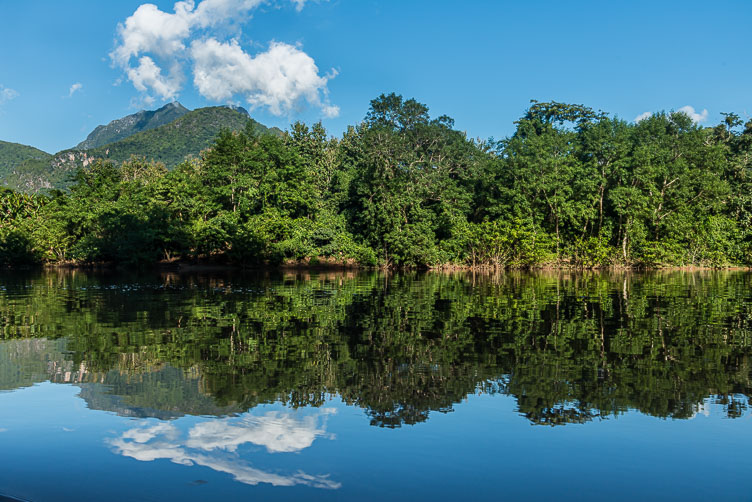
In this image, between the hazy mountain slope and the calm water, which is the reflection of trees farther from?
the hazy mountain slope

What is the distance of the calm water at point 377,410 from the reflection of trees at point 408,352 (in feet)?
0.18

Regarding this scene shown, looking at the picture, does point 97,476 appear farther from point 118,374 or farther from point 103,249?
point 103,249

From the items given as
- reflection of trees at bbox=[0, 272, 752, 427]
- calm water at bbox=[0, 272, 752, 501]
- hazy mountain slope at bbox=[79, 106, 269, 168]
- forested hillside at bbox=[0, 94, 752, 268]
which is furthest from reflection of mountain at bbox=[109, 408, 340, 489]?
hazy mountain slope at bbox=[79, 106, 269, 168]

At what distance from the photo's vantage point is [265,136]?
53031mm

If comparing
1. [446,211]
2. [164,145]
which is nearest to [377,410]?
[446,211]

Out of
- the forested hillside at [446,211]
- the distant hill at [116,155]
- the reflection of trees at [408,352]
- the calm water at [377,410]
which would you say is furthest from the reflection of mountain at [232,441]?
the distant hill at [116,155]

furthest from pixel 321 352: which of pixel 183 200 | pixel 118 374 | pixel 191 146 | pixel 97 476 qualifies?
pixel 191 146

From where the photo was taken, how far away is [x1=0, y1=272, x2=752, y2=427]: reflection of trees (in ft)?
25.0

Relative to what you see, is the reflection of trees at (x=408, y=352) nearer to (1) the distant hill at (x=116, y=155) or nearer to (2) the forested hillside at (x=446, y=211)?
(2) the forested hillside at (x=446, y=211)

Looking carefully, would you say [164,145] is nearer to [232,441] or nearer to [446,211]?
[446,211]

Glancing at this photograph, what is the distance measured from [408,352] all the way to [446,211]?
39.1m

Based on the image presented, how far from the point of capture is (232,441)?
19.7 feet

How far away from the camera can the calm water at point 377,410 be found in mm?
5000

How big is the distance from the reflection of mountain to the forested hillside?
3959 cm
